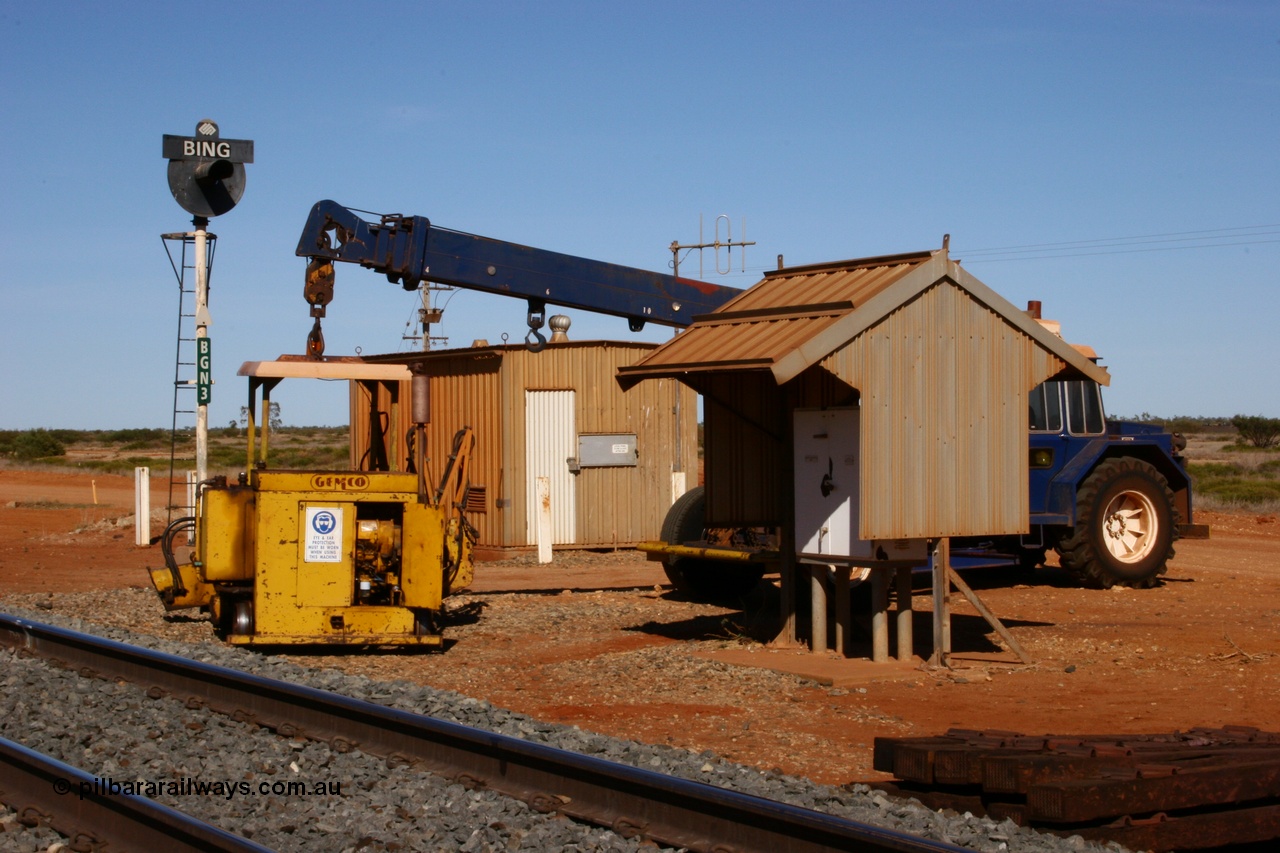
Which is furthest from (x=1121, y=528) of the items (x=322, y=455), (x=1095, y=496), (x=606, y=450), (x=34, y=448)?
(x=34, y=448)

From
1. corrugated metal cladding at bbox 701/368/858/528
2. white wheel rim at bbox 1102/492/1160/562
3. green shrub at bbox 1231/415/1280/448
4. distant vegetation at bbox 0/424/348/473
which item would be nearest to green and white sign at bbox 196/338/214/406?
corrugated metal cladding at bbox 701/368/858/528

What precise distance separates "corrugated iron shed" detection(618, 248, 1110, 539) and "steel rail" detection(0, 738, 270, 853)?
17.7 ft

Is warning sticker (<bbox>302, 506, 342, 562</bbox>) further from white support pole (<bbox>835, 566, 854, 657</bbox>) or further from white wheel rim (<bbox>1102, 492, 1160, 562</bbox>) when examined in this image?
white wheel rim (<bbox>1102, 492, 1160, 562</bbox>)

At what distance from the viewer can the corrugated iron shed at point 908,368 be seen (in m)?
10.2

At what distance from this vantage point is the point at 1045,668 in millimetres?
10766

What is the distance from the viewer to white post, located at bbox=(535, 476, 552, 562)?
19344 millimetres

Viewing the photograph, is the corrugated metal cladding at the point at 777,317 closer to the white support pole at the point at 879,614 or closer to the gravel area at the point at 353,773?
the white support pole at the point at 879,614

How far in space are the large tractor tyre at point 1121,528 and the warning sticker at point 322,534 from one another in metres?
8.57

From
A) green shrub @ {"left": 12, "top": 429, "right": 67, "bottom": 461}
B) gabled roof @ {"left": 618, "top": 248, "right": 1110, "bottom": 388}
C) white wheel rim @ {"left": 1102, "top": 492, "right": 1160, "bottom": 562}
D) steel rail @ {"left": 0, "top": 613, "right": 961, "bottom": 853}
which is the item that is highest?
green shrub @ {"left": 12, "top": 429, "right": 67, "bottom": 461}

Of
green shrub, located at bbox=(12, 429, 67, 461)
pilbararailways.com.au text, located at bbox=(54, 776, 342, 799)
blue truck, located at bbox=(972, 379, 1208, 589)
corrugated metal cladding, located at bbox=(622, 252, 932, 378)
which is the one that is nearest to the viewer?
pilbararailways.com.au text, located at bbox=(54, 776, 342, 799)

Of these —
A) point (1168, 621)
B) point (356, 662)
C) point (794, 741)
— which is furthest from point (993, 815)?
point (1168, 621)

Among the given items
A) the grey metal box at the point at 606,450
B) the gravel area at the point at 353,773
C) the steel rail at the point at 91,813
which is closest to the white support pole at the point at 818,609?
the gravel area at the point at 353,773

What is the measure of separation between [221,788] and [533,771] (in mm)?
1482

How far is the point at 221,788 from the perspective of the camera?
637 centimetres
